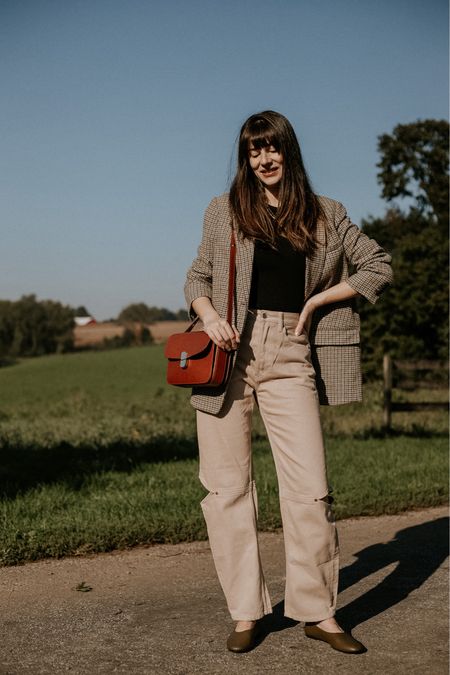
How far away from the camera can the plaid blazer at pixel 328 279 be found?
3457 millimetres

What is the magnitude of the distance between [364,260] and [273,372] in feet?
2.13

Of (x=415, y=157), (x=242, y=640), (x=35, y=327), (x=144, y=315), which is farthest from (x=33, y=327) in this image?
(x=242, y=640)

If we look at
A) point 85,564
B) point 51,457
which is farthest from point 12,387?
point 85,564

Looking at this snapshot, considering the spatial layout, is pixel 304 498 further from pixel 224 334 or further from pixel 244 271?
pixel 244 271

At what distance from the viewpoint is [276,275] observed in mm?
3438

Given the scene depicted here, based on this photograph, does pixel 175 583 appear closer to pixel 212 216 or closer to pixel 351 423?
pixel 212 216

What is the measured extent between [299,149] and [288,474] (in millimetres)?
1402

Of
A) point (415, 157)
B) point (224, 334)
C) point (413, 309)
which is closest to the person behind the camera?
point (224, 334)

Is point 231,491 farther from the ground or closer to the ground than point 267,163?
closer to the ground

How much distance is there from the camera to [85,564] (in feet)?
15.1

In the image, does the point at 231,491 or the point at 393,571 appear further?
the point at 393,571

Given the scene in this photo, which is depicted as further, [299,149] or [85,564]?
[85,564]

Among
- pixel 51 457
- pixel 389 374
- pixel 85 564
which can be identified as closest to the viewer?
pixel 85 564

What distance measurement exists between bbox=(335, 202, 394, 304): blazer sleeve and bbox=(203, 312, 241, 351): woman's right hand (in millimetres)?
587
